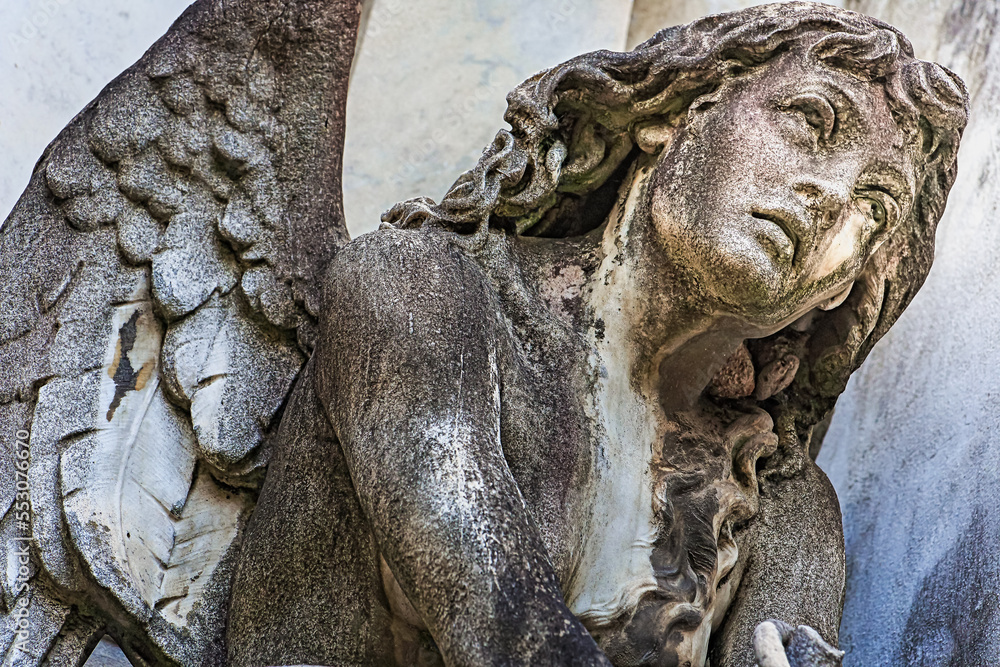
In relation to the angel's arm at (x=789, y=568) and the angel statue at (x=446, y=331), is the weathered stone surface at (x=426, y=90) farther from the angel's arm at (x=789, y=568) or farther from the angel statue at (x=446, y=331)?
the angel's arm at (x=789, y=568)

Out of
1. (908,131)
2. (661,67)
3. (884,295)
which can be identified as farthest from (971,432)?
(661,67)

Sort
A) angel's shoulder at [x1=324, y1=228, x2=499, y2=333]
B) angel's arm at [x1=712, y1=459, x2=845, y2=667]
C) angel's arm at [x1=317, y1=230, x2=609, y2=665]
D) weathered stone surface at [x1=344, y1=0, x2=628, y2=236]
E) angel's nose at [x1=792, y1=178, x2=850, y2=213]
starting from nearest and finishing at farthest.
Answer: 1. angel's arm at [x1=317, y1=230, x2=609, y2=665]
2. angel's shoulder at [x1=324, y1=228, x2=499, y2=333]
3. angel's nose at [x1=792, y1=178, x2=850, y2=213]
4. angel's arm at [x1=712, y1=459, x2=845, y2=667]
5. weathered stone surface at [x1=344, y1=0, x2=628, y2=236]

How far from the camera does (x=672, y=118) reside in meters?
3.02

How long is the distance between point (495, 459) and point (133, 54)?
185 centimetres

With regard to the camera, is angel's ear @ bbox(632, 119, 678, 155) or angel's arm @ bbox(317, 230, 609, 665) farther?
angel's ear @ bbox(632, 119, 678, 155)

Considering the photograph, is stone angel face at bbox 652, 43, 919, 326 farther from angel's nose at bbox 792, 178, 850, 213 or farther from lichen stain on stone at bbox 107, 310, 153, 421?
lichen stain on stone at bbox 107, 310, 153, 421

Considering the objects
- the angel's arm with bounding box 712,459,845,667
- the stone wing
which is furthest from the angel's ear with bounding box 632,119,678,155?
the angel's arm with bounding box 712,459,845,667

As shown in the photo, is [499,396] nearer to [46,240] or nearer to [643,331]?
[643,331]

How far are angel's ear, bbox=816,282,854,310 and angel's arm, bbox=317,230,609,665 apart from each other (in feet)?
2.29

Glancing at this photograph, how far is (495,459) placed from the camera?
2.53 metres

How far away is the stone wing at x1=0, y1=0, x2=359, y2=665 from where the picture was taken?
2.75m

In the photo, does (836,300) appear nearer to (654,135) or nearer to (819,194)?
(819,194)

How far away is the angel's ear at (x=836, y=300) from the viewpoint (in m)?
3.02

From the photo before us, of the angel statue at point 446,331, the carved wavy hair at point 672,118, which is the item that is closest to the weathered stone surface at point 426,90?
the angel statue at point 446,331
